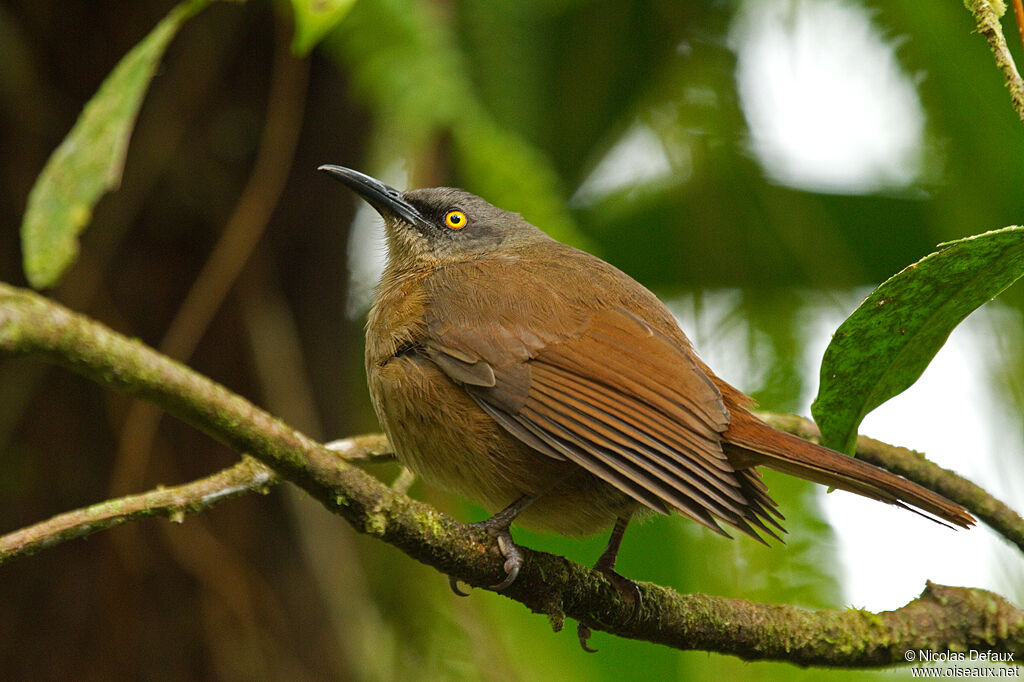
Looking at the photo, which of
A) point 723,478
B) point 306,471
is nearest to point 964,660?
point 723,478

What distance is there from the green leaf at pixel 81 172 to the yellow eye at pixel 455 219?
1.18 meters

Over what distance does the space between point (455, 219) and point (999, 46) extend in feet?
6.67

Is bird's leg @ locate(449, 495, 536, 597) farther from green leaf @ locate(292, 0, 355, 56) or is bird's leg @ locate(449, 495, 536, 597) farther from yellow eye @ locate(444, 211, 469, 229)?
yellow eye @ locate(444, 211, 469, 229)

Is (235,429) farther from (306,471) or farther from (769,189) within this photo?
(769,189)

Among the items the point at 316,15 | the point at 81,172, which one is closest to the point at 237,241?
the point at 81,172

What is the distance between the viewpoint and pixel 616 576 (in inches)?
96.4

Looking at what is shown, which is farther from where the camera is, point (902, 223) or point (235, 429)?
point (902, 223)

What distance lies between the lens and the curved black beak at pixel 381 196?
319cm

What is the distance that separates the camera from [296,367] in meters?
3.78

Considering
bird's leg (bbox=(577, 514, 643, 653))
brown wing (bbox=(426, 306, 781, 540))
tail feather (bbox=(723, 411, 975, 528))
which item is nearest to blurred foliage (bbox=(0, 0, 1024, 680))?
bird's leg (bbox=(577, 514, 643, 653))

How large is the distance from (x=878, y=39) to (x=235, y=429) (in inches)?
109

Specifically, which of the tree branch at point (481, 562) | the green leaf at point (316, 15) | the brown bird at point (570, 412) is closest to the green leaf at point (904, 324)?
the brown bird at point (570, 412)

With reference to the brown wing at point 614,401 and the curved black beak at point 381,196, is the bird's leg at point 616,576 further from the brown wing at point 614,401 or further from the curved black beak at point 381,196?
the curved black beak at point 381,196

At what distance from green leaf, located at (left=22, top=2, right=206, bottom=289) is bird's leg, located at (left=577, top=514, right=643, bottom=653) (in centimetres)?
143
